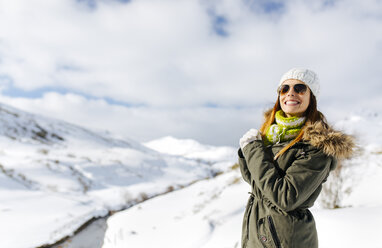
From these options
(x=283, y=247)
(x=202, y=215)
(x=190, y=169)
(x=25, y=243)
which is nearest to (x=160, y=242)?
(x=202, y=215)

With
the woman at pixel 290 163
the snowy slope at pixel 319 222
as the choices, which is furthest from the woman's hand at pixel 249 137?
the snowy slope at pixel 319 222

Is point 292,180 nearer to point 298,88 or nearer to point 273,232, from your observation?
point 273,232

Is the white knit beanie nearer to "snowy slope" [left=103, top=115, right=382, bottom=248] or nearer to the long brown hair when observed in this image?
the long brown hair

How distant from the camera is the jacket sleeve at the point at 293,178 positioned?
1542mm

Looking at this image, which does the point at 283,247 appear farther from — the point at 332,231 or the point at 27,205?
the point at 27,205

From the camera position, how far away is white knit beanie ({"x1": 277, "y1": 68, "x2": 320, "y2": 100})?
1.84 meters

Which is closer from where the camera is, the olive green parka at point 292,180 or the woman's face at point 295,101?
the olive green parka at point 292,180

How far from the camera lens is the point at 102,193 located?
54.8ft

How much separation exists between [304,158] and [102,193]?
56.2 feet

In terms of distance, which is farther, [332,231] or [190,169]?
[190,169]

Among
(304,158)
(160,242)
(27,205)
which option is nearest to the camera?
(304,158)

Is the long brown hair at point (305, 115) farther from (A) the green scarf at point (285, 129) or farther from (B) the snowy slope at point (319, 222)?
(B) the snowy slope at point (319, 222)

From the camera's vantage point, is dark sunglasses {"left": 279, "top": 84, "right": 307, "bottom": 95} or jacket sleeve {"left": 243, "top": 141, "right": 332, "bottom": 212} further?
dark sunglasses {"left": 279, "top": 84, "right": 307, "bottom": 95}

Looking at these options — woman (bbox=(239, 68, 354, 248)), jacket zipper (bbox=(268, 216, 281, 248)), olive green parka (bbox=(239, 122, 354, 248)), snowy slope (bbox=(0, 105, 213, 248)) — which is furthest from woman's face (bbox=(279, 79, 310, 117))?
snowy slope (bbox=(0, 105, 213, 248))
